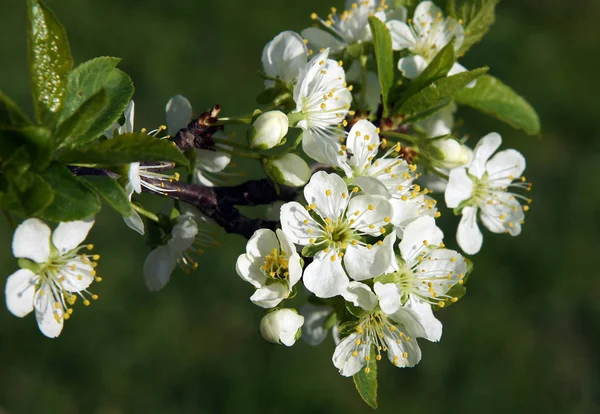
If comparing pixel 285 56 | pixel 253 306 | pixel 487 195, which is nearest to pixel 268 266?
pixel 285 56

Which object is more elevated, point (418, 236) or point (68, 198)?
point (68, 198)

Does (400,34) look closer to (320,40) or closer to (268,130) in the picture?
(320,40)

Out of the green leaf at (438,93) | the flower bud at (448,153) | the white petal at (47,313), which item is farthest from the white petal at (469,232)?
the white petal at (47,313)

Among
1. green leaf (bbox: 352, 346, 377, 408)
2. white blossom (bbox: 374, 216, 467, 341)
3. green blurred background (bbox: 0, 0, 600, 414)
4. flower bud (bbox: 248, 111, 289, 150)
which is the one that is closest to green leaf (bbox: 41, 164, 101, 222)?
flower bud (bbox: 248, 111, 289, 150)

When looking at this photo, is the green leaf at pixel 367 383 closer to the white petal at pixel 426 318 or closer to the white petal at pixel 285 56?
the white petal at pixel 426 318

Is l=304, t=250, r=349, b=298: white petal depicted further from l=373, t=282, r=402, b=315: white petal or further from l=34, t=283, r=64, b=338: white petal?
l=34, t=283, r=64, b=338: white petal

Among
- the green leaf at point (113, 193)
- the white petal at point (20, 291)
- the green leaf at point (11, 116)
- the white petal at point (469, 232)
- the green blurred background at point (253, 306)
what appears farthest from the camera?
the green blurred background at point (253, 306)
